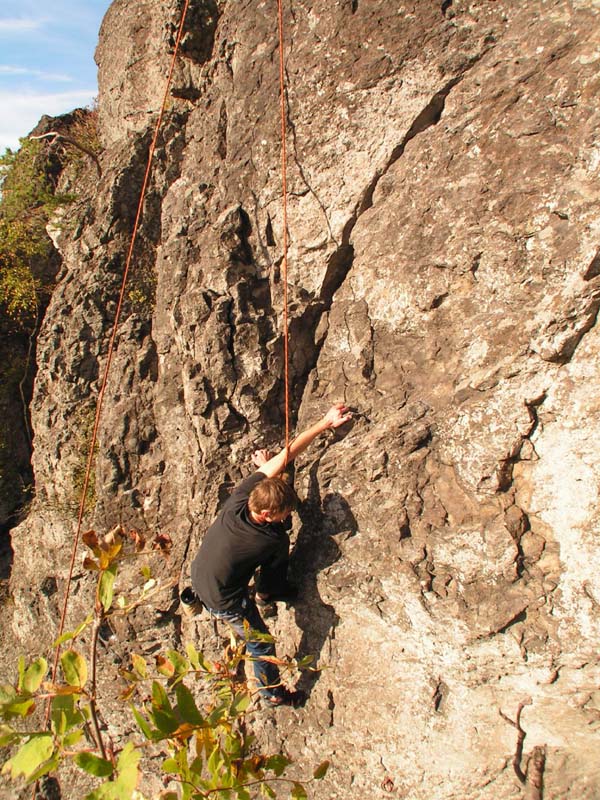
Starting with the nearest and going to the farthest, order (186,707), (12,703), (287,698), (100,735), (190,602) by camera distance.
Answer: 1. (12,703)
2. (186,707)
3. (100,735)
4. (287,698)
5. (190,602)

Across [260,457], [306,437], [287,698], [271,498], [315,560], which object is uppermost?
[306,437]

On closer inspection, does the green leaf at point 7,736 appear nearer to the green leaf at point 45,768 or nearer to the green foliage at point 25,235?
the green leaf at point 45,768

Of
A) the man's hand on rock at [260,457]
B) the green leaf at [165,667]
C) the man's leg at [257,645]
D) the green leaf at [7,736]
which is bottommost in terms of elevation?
the man's leg at [257,645]

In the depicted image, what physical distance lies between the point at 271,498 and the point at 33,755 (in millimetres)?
2022

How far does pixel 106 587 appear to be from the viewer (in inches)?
77.6

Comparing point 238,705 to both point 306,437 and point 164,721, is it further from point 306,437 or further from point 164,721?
point 306,437

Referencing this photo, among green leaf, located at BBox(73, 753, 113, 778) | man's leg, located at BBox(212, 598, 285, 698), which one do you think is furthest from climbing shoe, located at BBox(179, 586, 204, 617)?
green leaf, located at BBox(73, 753, 113, 778)

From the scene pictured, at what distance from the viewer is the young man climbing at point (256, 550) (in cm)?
357

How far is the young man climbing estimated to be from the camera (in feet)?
11.7

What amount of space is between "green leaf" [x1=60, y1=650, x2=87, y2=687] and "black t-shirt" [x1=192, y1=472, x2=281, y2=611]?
181 cm

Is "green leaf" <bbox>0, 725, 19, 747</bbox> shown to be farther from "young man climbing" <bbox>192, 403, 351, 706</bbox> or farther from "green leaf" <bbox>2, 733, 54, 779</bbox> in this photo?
"young man climbing" <bbox>192, 403, 351, 706</bbox>

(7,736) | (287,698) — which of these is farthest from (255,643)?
(7,736)

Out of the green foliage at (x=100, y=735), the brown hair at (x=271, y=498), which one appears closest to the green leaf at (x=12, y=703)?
A: the green foliage at (x=100, y=735)

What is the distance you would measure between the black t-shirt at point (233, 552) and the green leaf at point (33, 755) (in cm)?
205
